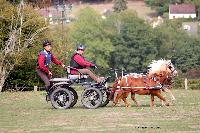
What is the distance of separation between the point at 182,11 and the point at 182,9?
0.57 metres

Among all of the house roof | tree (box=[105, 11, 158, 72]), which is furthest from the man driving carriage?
the house roof

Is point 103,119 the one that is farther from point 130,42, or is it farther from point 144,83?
point 130,42

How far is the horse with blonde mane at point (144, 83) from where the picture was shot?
2122 cm

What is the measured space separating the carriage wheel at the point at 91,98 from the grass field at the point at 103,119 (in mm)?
264

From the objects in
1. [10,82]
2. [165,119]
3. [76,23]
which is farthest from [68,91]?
[76,23]

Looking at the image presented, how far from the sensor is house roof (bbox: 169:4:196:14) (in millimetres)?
160613

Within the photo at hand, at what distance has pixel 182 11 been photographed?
166 metres

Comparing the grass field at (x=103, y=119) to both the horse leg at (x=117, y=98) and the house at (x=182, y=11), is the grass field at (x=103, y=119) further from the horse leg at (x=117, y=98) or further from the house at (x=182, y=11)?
the house at (x=182, y=11)

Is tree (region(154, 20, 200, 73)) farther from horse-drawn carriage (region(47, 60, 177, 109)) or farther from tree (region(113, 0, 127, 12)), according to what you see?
horse-drawn carriage (region(47, 60, 177, 109))

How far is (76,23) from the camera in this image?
123875mm

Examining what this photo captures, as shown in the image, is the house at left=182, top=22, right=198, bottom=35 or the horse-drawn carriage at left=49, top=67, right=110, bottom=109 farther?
the house at left=182, top=22, right=198, bottom=35

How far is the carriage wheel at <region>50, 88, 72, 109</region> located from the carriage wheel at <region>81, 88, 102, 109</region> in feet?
1.47

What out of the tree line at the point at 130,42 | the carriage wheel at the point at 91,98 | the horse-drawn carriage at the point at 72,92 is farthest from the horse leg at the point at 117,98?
the tree line at the point at 130,42

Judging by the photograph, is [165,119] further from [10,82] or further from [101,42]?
[101,42]
